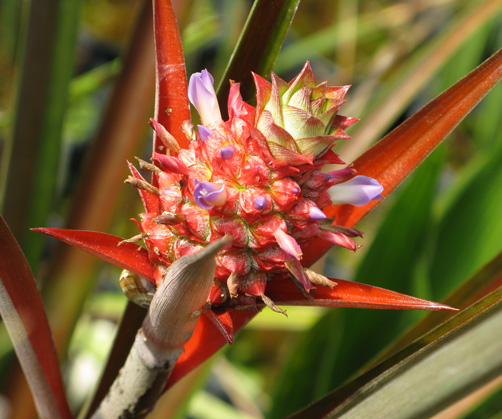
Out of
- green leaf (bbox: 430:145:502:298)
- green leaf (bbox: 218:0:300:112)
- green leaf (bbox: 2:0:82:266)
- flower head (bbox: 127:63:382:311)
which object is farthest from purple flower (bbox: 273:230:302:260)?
green leaf (bbox: 430:145:502:298)

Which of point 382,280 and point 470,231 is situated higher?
point 470,231

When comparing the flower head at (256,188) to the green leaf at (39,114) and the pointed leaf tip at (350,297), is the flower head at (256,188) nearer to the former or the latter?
the pointed leaf tip at (350,297)

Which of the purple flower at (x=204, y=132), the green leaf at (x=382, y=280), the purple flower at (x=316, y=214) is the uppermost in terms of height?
the purple flower at (x=204, y=132)

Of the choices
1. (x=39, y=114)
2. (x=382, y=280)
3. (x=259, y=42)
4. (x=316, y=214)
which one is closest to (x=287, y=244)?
(x=316, y=214)

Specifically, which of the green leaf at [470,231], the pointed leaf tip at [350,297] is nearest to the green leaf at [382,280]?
the green leaf at [470,231]

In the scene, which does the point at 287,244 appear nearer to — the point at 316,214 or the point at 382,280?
the point at 316,214

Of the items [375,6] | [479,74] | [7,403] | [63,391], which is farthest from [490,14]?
[375,6]
